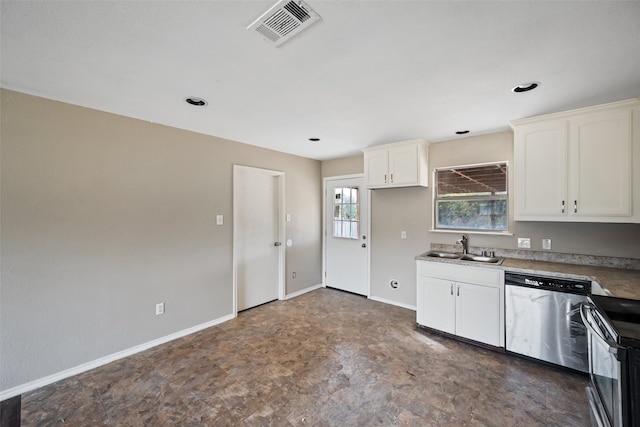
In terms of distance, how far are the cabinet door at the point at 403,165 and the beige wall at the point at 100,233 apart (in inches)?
87.9

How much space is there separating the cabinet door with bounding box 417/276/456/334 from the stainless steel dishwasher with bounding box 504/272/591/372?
523 millimetres

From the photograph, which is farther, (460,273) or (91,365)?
(460,273)

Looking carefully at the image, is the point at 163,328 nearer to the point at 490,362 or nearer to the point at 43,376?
the point at 43,376

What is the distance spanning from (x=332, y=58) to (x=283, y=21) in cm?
42

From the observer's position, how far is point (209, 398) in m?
2.07

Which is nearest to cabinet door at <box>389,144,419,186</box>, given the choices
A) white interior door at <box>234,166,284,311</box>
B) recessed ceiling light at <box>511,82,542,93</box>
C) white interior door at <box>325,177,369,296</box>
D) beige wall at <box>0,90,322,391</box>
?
white interior door at <box>325,177,369,296</box>

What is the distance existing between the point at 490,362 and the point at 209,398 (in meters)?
2.56

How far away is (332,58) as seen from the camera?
170 centimetres

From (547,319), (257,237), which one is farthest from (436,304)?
(257,237)

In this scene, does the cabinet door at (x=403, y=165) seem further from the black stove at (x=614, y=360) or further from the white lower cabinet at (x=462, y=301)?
the black stove at (x=614, y=360)

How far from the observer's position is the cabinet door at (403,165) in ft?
11.6

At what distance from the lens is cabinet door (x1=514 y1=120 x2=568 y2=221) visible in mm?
2566

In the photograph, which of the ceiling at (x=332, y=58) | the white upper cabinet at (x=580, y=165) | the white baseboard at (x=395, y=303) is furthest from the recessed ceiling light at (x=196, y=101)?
the white baseboard at (x=395, y=303)

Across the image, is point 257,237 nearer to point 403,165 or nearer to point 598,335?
point 403,165
